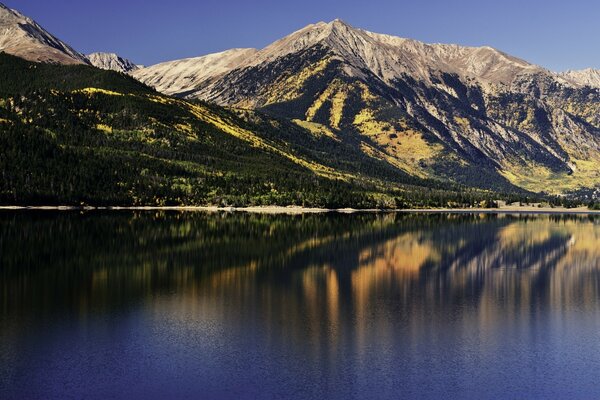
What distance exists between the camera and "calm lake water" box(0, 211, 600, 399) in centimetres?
6450

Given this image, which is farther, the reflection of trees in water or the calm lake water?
the reflection of trees in water

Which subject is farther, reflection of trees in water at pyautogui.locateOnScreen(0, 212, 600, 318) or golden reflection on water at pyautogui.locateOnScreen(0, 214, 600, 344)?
reflection of trees in water at pyautogui.locateOnScreen(0, 212, 600, 318)

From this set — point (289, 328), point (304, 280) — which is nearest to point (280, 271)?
point (304, 280)

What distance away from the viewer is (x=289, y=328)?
8519 centimetres

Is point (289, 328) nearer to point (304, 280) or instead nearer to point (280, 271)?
point (304, 280)

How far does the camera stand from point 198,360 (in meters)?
70.8

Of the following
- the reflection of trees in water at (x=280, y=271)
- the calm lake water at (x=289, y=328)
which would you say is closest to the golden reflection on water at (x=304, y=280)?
the reflection of trees in water at (x=280, y=271)

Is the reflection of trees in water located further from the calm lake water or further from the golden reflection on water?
the calm lake water

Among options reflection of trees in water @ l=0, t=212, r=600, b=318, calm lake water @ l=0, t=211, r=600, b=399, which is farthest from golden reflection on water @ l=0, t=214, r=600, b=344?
calm lake water @ l=0, t=211, r=600, b=399

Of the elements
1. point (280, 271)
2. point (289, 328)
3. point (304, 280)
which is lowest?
point (289, 328)

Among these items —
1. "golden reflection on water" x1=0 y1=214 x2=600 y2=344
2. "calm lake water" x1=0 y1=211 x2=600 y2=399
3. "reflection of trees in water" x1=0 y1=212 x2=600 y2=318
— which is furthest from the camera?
"reflection of trees in water" x1=0 y1=212 x2=600 y2=318

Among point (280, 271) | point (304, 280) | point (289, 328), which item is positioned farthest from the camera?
point (280, 271)

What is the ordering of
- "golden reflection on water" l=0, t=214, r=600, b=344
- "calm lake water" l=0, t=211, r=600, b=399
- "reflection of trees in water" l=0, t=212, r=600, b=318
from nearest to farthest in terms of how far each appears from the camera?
"calm lake water" l=0, t=211, r=600, b=399, "golden reflection on water" l=0, t=214, r=600, b=344, "reflection of trees in water" l=0, t=212, r=600, b=318

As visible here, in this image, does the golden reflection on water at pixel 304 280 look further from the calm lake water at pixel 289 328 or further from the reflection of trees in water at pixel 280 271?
the calm lake water at pixel 289 328
